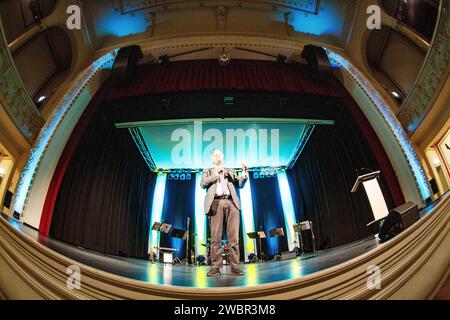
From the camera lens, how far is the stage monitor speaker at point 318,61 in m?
1.43

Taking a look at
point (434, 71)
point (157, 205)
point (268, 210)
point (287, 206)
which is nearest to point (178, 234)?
point (157, 205)

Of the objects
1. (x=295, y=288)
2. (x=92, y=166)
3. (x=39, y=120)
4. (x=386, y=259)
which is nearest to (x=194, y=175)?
(x=92, y=166)

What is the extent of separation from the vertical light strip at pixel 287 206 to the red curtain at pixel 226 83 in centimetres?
67

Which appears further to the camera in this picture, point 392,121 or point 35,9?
point 392,121

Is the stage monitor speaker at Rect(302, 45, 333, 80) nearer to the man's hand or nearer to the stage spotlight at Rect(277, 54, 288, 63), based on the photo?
the stage spotlight at Rect(277, 54, 288, 63)

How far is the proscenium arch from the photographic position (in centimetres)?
102

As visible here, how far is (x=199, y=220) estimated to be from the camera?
7.15ft

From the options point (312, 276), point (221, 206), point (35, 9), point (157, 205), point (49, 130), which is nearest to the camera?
point (312, 276)

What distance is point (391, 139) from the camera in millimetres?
1215

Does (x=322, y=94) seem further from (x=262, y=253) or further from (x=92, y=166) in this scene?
(x=92, y=166)

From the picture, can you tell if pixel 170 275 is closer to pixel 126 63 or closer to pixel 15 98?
pixel 15 98

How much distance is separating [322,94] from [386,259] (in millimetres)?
1168

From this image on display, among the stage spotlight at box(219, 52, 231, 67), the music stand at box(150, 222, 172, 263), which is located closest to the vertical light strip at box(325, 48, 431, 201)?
the stage spotlight at box(219, 52, 231, 67)

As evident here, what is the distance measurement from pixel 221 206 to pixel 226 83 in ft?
3.24
